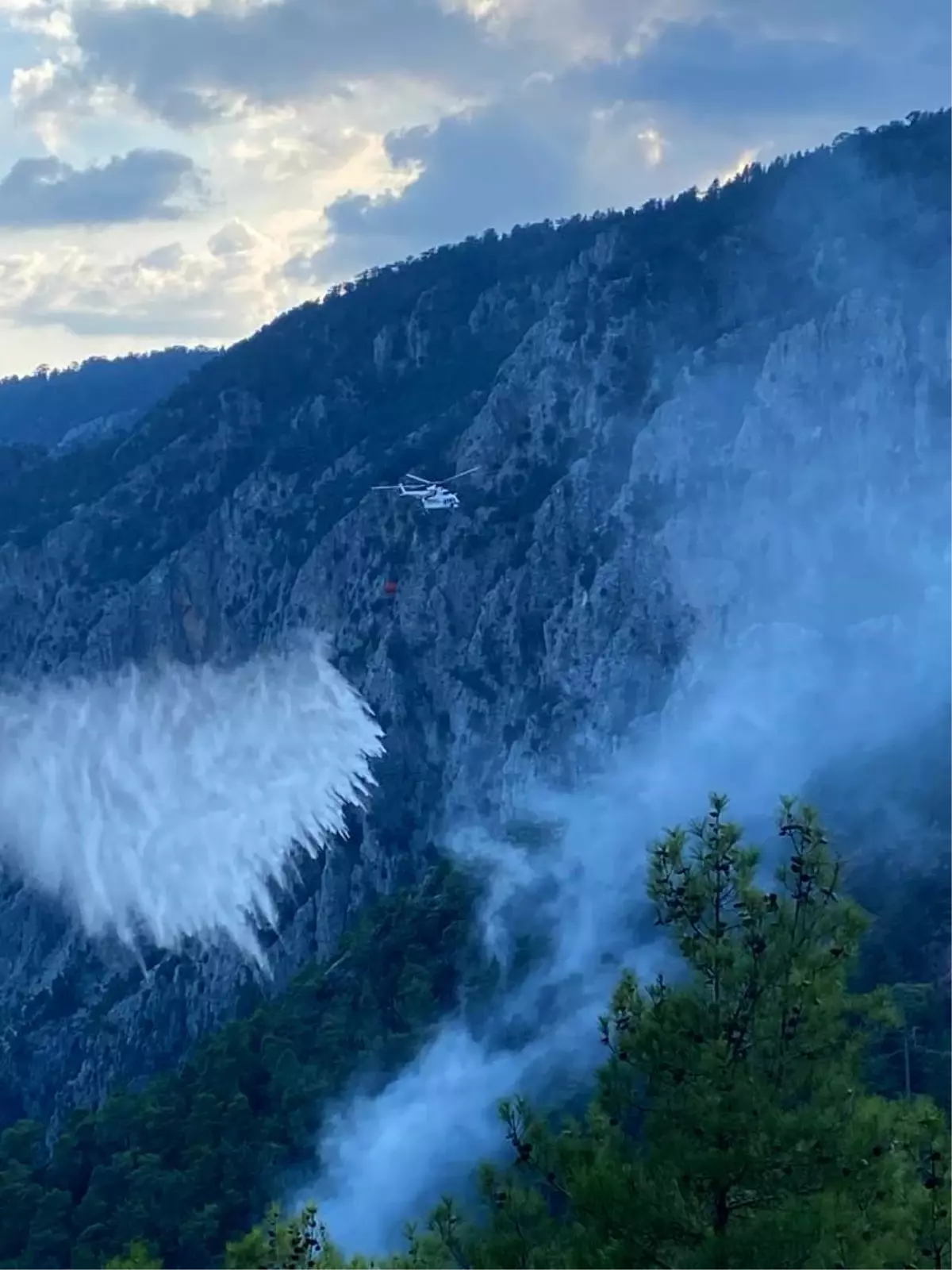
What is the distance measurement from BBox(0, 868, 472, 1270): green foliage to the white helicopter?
34.0 meters

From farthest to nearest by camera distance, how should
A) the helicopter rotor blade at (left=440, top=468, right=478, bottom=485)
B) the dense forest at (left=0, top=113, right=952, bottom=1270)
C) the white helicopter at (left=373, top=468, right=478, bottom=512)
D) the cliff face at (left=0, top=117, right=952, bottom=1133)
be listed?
the helicopter rotor blade at (left=440, top=468, right=478, bottom=485), the white helicopter at (left=373, top=468, right=478, bottom=512), the cliff face at (left=0, top=117, right=952, bottom=1133), the dense forest at (left=0, top=113, right=952, bottom=1270)

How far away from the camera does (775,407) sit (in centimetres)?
9294

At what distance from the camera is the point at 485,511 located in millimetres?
102688

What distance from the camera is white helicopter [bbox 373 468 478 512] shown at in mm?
102250

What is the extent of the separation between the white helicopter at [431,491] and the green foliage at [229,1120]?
34.0 m

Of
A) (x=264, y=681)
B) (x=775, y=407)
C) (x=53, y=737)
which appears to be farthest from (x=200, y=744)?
(x=775, y=407)

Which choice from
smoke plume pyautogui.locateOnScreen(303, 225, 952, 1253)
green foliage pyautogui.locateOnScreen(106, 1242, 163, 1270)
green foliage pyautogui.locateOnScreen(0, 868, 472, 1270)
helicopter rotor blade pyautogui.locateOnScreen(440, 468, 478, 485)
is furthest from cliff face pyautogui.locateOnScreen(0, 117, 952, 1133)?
green foliage pyautogui.locateOnScreen(106, 1242, 163, 1270)

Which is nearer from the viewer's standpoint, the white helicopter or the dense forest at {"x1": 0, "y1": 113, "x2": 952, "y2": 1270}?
the dense forest at {"x1": 0, "y1": 113, "x2": 952, "y2": 1270}

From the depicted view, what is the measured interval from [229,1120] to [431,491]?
4933 cm

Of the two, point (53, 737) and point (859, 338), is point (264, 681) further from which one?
point (859, 338)

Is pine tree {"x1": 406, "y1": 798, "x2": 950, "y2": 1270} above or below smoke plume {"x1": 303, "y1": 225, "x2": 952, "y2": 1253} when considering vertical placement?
below

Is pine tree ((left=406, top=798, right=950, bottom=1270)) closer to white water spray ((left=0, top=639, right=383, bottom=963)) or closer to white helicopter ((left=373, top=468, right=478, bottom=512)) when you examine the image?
white water spray ((left=0, top=639, right=383, bottom=963))

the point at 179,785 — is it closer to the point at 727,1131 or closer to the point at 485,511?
the point at 485,511

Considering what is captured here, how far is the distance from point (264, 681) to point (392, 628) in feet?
49.6
